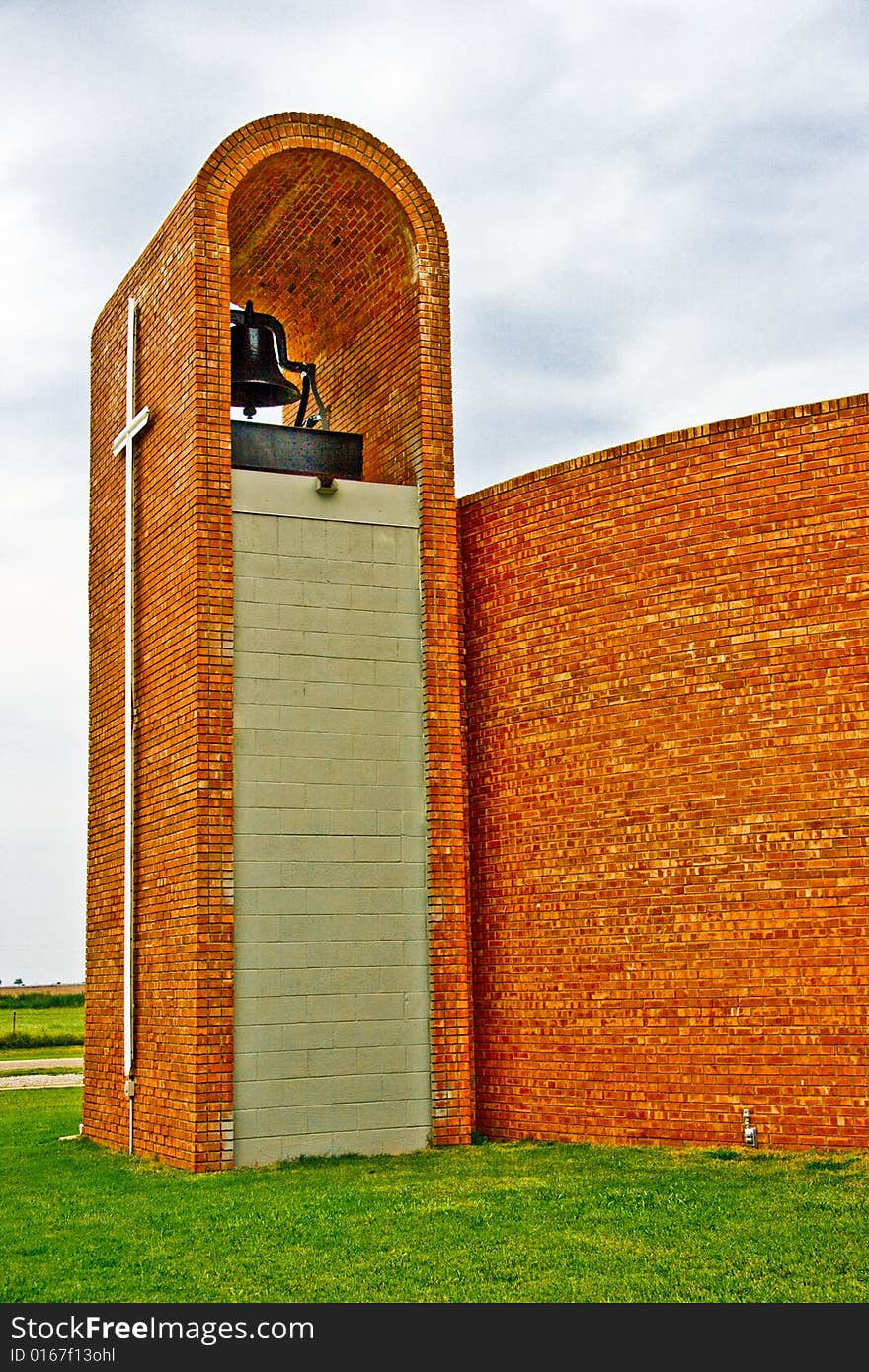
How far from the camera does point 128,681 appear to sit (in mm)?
13562

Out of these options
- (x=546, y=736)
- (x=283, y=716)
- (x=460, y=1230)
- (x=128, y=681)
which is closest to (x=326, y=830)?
(x=283, y=716)

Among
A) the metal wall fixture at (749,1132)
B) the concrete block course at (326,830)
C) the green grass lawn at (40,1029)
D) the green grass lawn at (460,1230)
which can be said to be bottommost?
the green grass lawn at (40,1029)

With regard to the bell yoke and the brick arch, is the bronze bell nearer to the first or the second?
the bell yoke

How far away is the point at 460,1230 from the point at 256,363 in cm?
821

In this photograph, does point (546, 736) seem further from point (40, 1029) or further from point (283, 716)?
point (40, 1029)

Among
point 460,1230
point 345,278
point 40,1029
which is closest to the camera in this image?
point 460,1230

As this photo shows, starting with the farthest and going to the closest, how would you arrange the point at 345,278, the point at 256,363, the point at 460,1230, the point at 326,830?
the point at 345,278
the point at 256,363
the point at 326,830
the point at 460,1230

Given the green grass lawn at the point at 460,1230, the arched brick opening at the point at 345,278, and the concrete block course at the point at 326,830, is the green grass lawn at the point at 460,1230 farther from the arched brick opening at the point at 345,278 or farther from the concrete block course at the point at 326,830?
the arched brick opening at the point at 345,278

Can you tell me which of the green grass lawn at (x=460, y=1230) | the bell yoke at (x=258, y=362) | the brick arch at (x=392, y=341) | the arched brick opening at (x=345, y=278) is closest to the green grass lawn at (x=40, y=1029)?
the arched brick opening at (x=345, y=278)

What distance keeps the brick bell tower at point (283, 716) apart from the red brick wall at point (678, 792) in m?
0.49

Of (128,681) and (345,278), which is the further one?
(345,278)

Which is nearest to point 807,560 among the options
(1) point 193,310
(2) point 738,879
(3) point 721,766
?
(3) point 721,766

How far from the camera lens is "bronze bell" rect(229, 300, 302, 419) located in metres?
14.0

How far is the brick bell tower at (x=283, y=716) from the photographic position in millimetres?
11883
